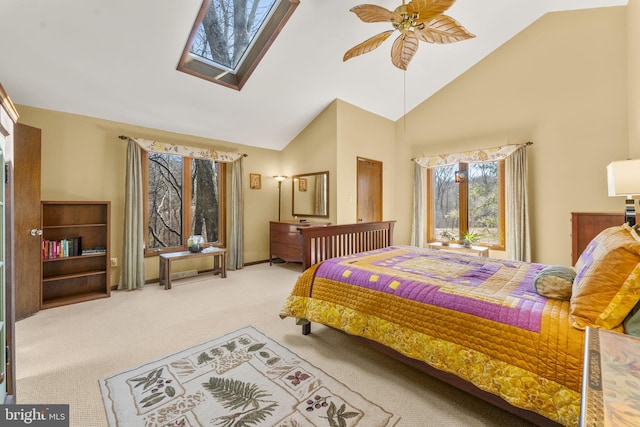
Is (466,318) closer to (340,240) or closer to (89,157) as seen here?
(340,240)

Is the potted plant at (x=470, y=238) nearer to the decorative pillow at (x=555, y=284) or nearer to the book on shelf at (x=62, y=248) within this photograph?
the decorative pillow at (x=555, y=284)

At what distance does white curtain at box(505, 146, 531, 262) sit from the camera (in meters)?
3.86

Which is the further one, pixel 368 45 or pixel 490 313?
pixel 368 45

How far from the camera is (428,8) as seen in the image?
6.67ft

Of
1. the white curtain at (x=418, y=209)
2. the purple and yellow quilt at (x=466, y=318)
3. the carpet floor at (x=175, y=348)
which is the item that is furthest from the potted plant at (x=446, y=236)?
the carpet floor at (x=175, y=348)

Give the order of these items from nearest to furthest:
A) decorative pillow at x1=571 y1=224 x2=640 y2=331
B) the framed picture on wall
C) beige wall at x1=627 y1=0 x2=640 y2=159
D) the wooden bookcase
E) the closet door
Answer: decorative pillow at x1=571 y1=224 x2=640 y2=331
the closet door
beige wall at x1=627 y1=0 x2=640 y2=159
the wooden bookcase
the framed picture on wall

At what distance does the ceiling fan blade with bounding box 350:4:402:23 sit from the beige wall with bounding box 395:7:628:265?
2.90 meters

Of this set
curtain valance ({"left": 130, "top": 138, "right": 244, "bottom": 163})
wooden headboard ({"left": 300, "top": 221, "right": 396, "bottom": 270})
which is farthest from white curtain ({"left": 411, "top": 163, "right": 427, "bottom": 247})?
curtain valance ({"left": 130, "top": 138, "right": 244, "bottom": 163})

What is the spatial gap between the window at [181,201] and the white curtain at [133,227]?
0.28 metres

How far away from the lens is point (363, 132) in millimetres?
4855

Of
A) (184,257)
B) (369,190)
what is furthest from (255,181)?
(369,190)

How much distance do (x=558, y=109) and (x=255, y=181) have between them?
4.78 metres

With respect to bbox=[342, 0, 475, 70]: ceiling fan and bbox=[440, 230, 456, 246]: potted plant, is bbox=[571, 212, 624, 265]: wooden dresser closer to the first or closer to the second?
bbox=[440, 230, 456, 246]: potted plant

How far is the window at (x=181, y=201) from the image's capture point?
13.7 feet
